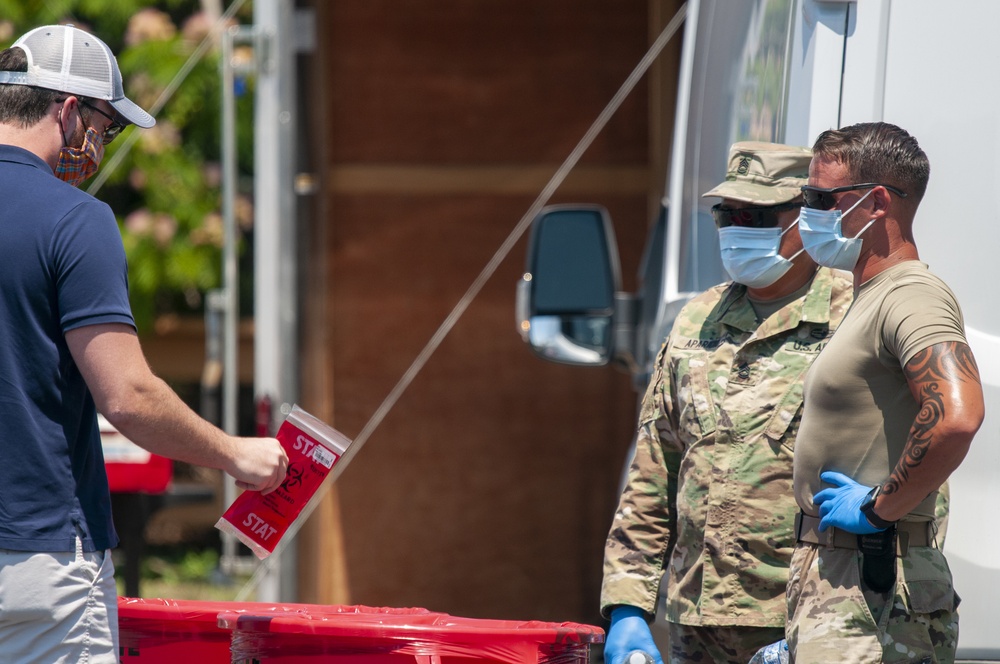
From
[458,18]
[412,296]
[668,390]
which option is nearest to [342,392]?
[412,296]

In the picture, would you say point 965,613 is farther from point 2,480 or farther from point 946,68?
point 2,480

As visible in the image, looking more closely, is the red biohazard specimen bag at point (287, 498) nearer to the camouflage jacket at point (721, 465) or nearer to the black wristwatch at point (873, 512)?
the camouflage jacket at point (721, 465)

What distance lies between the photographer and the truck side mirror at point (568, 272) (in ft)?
12.9

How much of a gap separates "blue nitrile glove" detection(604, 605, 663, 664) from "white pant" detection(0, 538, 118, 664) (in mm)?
946

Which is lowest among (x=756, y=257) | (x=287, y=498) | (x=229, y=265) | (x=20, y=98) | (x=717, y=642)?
(x=717, y=642)

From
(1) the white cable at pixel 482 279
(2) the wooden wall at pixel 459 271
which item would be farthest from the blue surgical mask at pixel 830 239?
(2) the wooden wall at pixel 459 271

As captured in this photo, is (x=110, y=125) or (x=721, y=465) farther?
(x=721, y=465)

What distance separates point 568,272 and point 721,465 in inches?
58.1

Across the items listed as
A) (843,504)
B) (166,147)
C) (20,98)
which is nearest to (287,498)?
(20,98)

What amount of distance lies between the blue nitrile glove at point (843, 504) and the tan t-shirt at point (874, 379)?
1.0 inches

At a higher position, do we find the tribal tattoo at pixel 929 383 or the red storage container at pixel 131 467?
the tribal tattoo at pixel 929 383

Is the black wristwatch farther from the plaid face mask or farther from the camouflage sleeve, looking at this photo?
the plaid face mask

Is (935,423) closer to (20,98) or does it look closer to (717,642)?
(717,642)

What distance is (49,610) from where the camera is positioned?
2.06 metres
